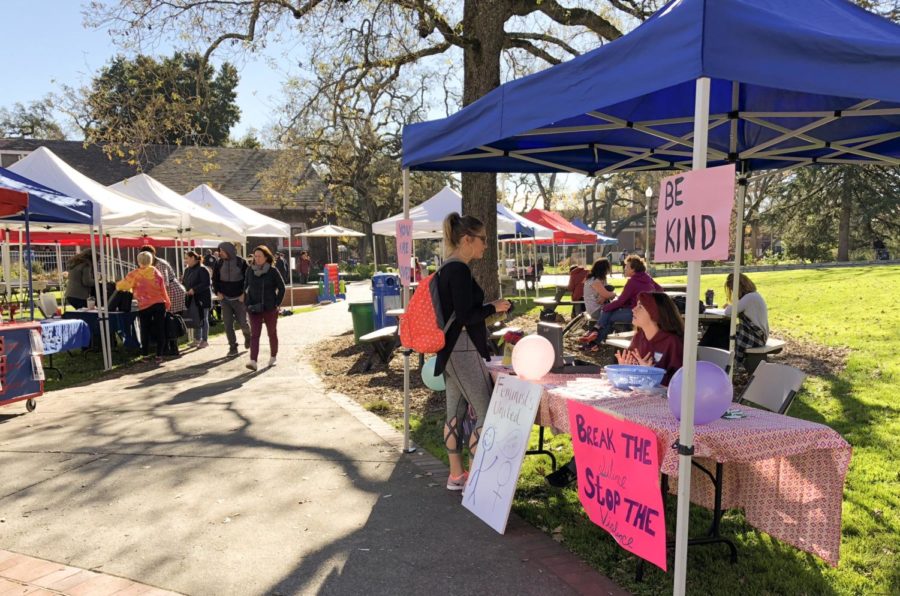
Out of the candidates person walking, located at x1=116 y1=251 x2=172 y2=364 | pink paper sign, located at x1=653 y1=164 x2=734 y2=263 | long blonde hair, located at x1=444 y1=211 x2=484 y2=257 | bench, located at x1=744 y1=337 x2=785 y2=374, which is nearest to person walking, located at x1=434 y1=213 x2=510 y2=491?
long blonde hair, located at x1=444 y1=211 x2=484 y2=257

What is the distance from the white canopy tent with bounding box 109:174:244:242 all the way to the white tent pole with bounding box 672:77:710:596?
1136cm

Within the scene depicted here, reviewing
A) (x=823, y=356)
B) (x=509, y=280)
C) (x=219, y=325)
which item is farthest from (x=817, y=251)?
(x=219, y=325)

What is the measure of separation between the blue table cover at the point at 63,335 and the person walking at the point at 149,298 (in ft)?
3.62

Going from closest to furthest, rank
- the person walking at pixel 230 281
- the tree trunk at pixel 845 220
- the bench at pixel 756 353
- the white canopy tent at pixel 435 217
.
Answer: the bench at pixel 756 353 → the person walking at pixel 230 281 → the white canopy tent at pixel 435 217 → the tree trunk at pixel 845 220

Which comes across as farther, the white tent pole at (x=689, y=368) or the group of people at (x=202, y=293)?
the group of people at (x=202, y=293)

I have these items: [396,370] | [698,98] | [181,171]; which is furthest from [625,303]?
[181,171]

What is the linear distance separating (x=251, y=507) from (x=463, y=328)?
76.5 inches

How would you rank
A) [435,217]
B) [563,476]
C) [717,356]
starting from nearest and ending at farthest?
[563,476]
[717,356]
[435,217]

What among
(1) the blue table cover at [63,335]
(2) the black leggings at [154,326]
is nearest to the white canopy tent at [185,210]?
(2) the black leggings at [154,326]

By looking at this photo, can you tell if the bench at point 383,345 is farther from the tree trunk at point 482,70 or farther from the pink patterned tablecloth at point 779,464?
the pink patterned tablecloth at point 779,464

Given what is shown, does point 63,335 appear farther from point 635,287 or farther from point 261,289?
point 635,287

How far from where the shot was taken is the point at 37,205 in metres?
8.02

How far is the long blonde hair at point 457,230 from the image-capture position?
399cm

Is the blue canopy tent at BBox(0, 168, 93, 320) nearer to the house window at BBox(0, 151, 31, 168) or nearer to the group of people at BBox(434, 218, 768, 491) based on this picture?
the group of people at BBox(434, 218, 768, 491)
